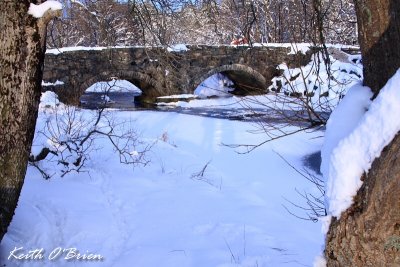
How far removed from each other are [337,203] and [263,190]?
20.7ft

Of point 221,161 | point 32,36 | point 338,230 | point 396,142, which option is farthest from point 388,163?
point 221,161

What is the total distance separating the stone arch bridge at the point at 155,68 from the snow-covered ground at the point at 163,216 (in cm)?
892

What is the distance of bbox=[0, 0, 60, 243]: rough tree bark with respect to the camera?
3305 millimetres

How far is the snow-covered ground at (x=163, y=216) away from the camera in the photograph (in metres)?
4.44

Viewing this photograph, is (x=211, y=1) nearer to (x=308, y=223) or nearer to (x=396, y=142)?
(x=308, y=223)

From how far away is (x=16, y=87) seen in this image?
338cm

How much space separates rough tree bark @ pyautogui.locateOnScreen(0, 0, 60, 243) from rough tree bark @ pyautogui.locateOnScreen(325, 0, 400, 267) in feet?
7.13

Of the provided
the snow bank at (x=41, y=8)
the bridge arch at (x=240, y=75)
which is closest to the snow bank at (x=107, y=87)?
the bridge arch at (x=240, y=75)

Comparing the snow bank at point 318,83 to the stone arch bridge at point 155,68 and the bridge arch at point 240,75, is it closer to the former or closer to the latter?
the stone arch bridge at point 155,68

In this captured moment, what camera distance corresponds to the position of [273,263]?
14.0 feet

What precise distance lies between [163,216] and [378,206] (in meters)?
4.23

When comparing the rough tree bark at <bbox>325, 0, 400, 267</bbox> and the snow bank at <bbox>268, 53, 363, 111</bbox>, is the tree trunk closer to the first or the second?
the rough tree bark at <bbox>325, 0, 400, 267</bbox>

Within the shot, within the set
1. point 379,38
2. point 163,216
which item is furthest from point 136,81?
point 379,38

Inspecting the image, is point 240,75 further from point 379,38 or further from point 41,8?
point 379,38
